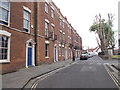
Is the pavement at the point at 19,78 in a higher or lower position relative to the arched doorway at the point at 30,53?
lower

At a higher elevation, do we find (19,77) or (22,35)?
(22,35)

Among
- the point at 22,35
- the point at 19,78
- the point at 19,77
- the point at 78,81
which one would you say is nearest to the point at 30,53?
the point at 22,35

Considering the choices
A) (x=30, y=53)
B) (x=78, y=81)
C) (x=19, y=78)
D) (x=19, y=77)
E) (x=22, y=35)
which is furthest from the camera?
(x=30, y=53)

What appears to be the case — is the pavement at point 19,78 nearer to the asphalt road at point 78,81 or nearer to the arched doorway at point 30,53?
the asphalt road at point 78,81

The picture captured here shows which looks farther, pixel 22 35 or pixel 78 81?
pixel 22 35

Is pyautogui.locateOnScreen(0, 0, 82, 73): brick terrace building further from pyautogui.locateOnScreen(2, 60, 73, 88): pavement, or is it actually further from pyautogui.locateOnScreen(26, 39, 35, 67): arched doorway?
pyautogui.locateOnScreen(2, 60, 73, 88): pavement

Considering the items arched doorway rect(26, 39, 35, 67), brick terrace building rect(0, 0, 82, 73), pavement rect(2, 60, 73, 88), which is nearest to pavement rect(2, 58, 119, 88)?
pavement rect(2, 60, 73, 88)

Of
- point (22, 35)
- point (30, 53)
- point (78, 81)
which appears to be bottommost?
point (78, 81)

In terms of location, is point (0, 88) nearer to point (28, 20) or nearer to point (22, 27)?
point (22, 27)

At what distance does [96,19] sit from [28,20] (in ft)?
88.3

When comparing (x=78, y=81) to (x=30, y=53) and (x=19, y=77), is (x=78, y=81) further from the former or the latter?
(x=30, y=53)

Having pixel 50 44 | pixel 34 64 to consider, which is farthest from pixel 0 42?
pixel 50 44

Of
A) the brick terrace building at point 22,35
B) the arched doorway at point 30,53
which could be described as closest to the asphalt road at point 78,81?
the brick terrace building at point 22,35

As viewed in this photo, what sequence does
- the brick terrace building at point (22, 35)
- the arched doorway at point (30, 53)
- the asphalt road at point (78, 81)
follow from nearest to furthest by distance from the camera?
the asphalt road at point (78, 81), the brick terrace building at point (22, 35), the arched doorway at point (30, 53)
